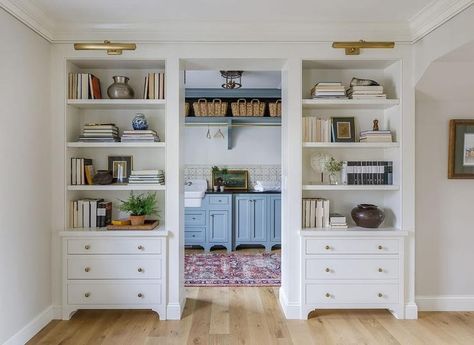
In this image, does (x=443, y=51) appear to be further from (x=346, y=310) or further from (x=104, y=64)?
(x=104, y=64)

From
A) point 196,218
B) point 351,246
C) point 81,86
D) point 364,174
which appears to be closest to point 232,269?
point 196,218

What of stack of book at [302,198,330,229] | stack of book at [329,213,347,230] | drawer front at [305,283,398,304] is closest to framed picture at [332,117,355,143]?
stack of book at [302,198,330,229]

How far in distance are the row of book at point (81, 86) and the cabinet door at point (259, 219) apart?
294cm

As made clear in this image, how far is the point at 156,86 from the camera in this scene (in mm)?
3180

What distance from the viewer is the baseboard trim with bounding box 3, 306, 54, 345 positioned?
258cm

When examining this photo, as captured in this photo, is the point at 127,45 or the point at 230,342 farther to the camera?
the point at 127,45

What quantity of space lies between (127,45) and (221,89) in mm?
2741

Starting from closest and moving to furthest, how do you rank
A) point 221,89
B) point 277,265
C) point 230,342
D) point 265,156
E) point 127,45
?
1. point 230,342
2. point 127,45
3. point 277,265
4. point 221,89
5. point 265,156

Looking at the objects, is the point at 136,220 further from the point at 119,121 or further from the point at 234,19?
the point at 234,19

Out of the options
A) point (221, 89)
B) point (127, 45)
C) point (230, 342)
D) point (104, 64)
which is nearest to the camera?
point (230, 342)

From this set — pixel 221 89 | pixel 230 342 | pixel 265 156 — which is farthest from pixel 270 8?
pixel 265 156

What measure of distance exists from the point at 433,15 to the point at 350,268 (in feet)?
6.86

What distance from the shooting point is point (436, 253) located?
330 centimetres

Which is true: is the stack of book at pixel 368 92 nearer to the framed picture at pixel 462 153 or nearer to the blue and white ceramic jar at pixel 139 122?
the framed picture at pixel 462 153
